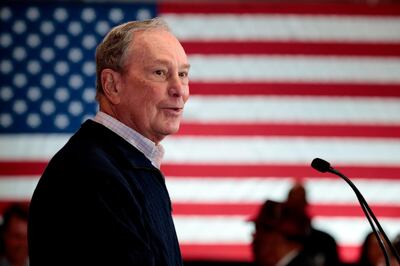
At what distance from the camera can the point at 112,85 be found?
6.11ft

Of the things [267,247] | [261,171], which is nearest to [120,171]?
[267,247]

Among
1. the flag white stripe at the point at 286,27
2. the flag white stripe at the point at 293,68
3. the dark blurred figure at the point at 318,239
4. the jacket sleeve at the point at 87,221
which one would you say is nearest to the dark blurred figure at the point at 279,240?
the dark blurred figure at the point at 318,239

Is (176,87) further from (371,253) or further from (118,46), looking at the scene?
(371,253)

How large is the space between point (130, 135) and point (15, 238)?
9.43 ft

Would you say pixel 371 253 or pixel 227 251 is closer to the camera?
pixel 371 253

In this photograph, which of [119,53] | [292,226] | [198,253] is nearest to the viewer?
[119,53]

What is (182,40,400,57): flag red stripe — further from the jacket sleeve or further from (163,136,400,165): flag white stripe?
the jacket sleeve

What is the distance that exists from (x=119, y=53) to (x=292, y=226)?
97.6 inches

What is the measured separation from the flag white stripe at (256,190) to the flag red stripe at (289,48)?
2.87ft

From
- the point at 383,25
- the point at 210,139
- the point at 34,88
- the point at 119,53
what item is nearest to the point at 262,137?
the point at 210,139

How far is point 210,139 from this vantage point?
605cm

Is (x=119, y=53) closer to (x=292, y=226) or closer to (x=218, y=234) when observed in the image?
(x=292, y=226)

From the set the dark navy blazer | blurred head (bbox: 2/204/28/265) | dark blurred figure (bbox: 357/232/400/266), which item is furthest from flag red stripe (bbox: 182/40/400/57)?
the dark navy blazer

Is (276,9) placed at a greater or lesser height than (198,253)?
greater
